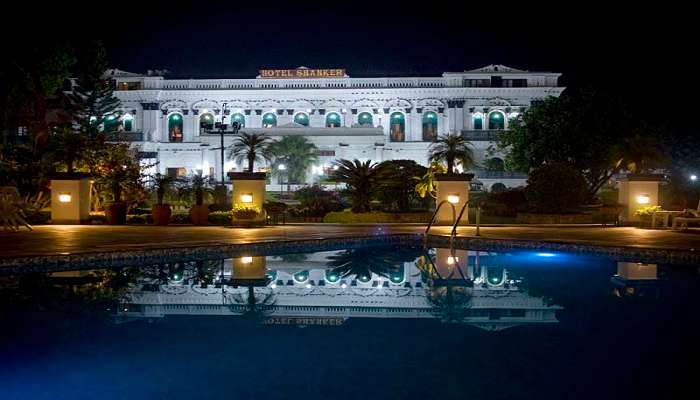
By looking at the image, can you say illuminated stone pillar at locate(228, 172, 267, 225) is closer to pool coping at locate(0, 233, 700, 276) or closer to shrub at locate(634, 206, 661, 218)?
pool coping at locate(0, 233, 700, 276)

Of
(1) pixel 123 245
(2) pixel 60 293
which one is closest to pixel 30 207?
(1) pixel 123 245

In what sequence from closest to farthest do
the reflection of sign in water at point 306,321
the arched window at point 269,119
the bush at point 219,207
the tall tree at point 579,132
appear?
the reflection of sign in water at point 306,321 < the bush at point 219,207 < the tall tree at point 579,132 < the arched window at point 269,119

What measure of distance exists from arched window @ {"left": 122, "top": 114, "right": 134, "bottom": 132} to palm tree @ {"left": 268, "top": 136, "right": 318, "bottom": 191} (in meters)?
15.2

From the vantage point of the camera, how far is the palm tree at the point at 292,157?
132 feet

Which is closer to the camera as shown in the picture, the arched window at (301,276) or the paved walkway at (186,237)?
the arched window at (301,276)

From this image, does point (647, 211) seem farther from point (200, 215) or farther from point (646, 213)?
point (200, 215)

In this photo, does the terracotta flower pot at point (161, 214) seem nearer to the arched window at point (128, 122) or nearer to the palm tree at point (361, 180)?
the palm tree at point (361, 180)

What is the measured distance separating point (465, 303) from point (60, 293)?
5120 millimetres

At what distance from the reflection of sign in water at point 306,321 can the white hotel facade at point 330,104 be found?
40.6 meters

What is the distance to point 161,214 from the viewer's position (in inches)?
717

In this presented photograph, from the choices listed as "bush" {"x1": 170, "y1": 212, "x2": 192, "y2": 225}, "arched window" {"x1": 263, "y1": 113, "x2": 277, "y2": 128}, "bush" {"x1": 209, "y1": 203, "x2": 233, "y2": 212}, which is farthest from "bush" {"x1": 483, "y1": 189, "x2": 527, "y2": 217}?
"arched window" {"x1": 263, "y1": 113, "x2": 277, "y2": 128}

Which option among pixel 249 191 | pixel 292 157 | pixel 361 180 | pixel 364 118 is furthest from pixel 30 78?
pixel 364 118

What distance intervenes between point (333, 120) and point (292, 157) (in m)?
9.36

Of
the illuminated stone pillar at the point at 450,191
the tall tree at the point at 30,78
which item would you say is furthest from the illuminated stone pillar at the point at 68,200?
the illuminated stone pillar at the point at 450,191
